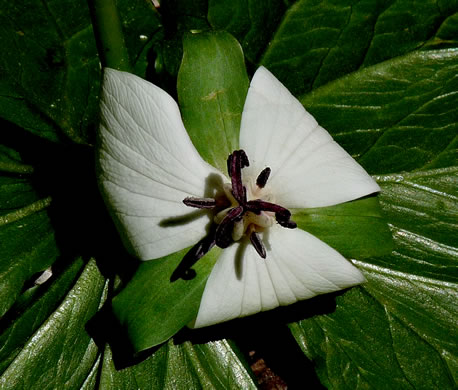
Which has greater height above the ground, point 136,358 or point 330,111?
point 330,111

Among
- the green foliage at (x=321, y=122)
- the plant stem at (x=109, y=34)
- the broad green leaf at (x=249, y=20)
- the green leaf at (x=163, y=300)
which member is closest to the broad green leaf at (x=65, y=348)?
the green foliage at (x=321, y=122)

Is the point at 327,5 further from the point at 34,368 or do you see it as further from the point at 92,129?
the point at 34,368

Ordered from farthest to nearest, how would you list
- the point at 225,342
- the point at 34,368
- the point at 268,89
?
the point at 225,342
the point at 34,368
the point at 268,89

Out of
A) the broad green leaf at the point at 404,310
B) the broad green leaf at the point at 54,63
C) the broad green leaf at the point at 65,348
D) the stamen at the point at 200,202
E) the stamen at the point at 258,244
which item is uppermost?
the broad green leaf at the point at 54,63

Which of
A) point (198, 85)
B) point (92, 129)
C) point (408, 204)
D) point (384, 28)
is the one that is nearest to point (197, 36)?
point (198, 85)

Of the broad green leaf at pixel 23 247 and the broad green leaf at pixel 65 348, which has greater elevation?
the broad green leaf at pixel 23 247

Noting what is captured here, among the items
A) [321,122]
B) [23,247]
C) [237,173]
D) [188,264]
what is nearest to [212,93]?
[237,173]

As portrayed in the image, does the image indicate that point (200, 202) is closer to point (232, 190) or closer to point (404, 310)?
point (232, 190)

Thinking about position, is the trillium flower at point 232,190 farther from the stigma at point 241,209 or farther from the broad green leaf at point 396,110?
the broad green leaf at point 396,110
